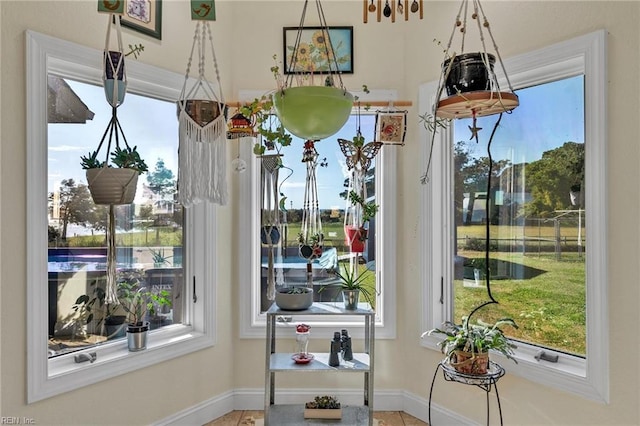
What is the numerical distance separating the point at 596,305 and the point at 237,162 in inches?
73.5

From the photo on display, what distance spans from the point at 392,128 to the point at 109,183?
61.3 inches

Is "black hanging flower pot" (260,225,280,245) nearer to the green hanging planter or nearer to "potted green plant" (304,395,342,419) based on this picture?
"potted green plant" (304,395,342,419)

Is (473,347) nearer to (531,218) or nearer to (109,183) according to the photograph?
(531,218)

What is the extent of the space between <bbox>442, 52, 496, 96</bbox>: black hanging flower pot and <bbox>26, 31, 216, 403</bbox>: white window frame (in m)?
1.54

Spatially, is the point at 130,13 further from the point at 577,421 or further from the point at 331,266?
the point at 577,421

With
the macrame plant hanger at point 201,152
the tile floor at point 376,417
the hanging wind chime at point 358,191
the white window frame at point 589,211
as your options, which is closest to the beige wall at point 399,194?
the white window frame at point 589,211

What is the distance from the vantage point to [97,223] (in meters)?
2.16

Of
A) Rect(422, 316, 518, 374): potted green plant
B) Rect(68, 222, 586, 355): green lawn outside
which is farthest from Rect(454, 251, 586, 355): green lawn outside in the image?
Rect(422, 316, 518, 374): potted green plant

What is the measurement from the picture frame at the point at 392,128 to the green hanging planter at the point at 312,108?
104 centimetres

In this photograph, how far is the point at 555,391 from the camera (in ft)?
6.56

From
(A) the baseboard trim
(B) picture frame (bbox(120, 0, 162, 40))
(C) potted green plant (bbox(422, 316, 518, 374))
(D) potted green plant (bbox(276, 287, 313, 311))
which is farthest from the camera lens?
(A) the baseboard trim

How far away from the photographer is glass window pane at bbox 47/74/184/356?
79.1 inches

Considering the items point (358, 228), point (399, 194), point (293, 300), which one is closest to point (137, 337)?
point (293, 300)

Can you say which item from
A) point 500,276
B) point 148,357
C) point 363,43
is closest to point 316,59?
point 363,43
